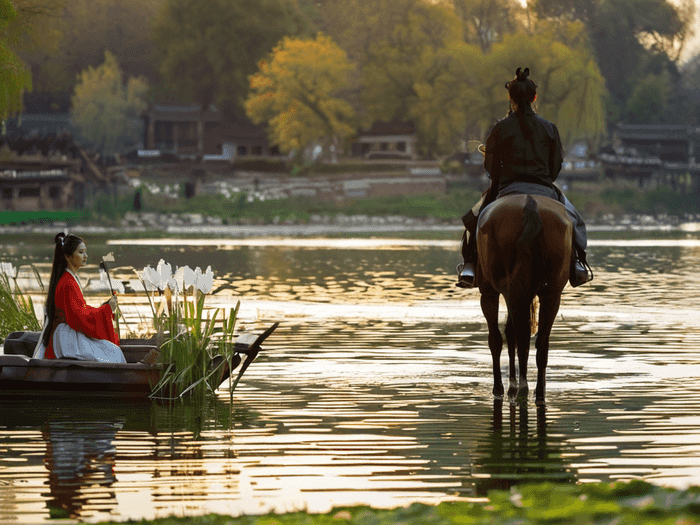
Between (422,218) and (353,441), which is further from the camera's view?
(422,218)

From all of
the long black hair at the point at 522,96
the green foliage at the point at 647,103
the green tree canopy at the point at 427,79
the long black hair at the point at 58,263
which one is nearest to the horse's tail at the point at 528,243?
the long black hair at the point at 522,96

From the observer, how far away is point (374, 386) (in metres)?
12.8

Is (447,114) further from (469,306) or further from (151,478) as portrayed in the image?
(151,478)

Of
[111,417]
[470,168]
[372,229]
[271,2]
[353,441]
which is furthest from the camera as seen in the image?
[271,2]

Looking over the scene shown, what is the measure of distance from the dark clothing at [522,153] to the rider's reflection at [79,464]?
13.0 ft

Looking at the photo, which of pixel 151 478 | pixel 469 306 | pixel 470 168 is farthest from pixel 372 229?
pixel 151 478

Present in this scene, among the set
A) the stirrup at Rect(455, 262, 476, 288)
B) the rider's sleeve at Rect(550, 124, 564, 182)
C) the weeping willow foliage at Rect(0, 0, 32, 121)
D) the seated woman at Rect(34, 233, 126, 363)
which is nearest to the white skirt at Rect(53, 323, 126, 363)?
the seated woman at Rect(34, 233, 126, 363)

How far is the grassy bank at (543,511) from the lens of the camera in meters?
6.46

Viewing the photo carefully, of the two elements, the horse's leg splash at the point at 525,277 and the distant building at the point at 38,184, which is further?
the distant building at the point at 38,184

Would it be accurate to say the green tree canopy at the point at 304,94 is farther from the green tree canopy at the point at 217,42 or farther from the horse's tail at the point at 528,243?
the horse's tail at the point at 528,243

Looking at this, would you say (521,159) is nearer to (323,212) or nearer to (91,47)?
(323,212)

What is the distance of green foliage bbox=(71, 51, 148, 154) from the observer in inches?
3570

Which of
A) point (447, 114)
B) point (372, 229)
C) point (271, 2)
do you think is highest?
point (271, 2)

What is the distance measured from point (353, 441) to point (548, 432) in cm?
149
